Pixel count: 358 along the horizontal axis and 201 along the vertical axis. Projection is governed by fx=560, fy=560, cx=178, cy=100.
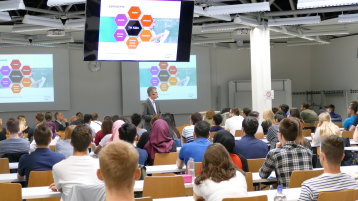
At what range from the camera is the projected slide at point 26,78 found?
17.4 metres

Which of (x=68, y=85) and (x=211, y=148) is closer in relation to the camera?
(x=211, y=148)

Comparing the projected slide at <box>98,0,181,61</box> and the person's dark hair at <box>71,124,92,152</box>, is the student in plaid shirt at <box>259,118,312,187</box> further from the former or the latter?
the projected slide at <box>98,0,181,61</box>

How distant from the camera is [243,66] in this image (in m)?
20.9

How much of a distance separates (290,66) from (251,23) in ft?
25.3

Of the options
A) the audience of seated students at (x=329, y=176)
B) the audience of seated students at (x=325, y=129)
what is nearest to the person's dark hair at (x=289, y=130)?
the audience of seated students at (x=329, y=176)

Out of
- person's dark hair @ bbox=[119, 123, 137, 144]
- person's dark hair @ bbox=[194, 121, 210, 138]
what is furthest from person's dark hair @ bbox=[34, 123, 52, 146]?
person's dark hair @ bbox=[194, 121, 210, 138]

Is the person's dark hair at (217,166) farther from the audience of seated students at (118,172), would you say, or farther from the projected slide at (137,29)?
the projected slide at (137,29)

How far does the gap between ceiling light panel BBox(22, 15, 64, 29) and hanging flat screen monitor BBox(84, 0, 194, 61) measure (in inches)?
182

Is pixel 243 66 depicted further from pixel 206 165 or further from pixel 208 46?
pixel 206 165

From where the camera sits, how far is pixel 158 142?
7863 millimetres

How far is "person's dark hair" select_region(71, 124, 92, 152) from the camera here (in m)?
5.02

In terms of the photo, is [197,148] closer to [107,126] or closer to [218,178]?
[218,178]

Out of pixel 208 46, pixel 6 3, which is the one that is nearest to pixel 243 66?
pixel 208 46

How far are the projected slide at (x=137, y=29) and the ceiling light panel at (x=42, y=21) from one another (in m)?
4.67
